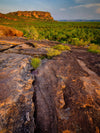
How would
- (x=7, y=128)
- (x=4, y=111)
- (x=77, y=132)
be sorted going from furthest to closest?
(x=4, y=111), (x=77, y=132), (x=7, y=128)

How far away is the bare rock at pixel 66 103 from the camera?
190 centimetres

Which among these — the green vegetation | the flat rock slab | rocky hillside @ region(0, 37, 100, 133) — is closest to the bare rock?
rocky hillside @ region(0, 37, 100, 133)

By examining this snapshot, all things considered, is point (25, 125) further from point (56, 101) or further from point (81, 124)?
point (81, 124)

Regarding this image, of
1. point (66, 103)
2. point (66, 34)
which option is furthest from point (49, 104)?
point (66, 34)

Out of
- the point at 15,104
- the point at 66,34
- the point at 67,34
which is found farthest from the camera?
the point at 66,34

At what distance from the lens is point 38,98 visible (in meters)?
2.59

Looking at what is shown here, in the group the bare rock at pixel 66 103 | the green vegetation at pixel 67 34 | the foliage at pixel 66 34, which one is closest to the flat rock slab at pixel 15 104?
the bare rock at pixel 66 103

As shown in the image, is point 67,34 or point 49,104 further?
point 67,34

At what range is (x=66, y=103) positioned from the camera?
242 cm

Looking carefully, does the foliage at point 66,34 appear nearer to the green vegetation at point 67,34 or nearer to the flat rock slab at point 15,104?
the green vegetation at point 67,34

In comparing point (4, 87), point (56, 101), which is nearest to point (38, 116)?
point (56, 101)

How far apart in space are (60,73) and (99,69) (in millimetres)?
2448

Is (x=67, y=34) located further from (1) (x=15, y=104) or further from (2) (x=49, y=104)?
(1) (x=15, y=104)

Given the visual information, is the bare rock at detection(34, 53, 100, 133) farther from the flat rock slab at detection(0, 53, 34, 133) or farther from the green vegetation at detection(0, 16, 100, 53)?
the green vegetation at detection(0, 16, 100, 53)
